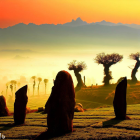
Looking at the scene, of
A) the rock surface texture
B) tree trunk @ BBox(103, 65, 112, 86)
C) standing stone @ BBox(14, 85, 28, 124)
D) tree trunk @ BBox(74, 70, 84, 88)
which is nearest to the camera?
standing stone @ BBox(14, 85, 28, 124)

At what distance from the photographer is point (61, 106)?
11430 mm

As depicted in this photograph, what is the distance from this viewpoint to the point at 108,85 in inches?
2224

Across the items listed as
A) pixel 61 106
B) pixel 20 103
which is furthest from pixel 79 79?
pixel 61 106

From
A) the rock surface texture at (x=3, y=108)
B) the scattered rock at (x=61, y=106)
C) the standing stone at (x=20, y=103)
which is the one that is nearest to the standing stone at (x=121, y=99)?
the scattered rock at (x=61, y=106)

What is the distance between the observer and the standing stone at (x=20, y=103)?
17031 mm

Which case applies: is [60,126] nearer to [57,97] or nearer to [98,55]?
[57,97]

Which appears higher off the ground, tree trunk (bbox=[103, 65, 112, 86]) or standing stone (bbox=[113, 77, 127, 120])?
tree trunk (bbox=[103, 65, 112, 86])

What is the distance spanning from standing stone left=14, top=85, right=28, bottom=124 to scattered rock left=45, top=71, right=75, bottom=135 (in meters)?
6.04

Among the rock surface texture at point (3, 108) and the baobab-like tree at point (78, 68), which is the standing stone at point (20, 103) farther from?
the baobab-like tree at point (78, 68)

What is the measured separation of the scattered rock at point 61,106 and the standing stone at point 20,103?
604cm

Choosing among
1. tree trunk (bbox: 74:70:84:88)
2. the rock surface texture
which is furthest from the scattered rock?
tree trunk (bbox: 74:70:84:88)

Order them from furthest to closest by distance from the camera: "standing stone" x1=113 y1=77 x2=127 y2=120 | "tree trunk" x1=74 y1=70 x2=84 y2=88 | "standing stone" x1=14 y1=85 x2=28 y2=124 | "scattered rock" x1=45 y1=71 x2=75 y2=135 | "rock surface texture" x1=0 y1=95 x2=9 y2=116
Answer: "tree trunk" x1=74 y1=70 x2=84 y2=88
"rock surface texture" x1=0 y1=95 x2=9 y2=116
"standing stone" x1=14 y1=85 x2=28 y2=124
"standing stone" x1=113 y1=77 x2=127 y2=120
"scattered rock" x1=45 y1=71 x2=75 y2=135

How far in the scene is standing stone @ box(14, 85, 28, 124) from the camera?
55.9 feet

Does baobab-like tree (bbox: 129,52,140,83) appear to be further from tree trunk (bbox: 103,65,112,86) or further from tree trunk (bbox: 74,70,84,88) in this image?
tree trunk (bbox: 74,70,84,88)
